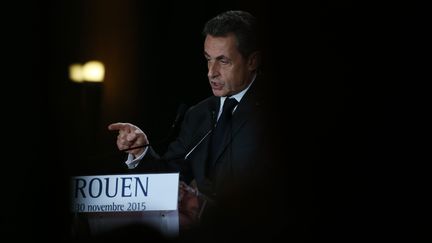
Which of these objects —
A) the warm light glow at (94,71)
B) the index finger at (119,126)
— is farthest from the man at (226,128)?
the warm light glow at (94,71)

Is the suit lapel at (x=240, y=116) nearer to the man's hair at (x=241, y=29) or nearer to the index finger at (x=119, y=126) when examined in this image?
the man's hair at (x=241, y=29)

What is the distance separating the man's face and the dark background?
0.08 m

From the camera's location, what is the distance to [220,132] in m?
4.35

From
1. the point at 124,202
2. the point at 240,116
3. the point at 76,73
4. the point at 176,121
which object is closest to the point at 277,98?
the point at 240,116

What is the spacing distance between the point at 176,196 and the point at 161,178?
119 millimetres

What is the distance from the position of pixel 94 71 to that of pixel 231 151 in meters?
0.93

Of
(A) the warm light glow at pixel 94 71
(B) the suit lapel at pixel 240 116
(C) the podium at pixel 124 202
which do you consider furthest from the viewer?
(A) the warm light glow at pixel 94 71

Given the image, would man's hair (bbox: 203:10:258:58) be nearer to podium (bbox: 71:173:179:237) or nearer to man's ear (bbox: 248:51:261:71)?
man's ear (bbox: 248:51:261:71)

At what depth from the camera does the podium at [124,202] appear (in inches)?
167

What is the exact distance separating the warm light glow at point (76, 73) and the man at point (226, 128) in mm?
624

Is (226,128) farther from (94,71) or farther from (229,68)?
(94,71)

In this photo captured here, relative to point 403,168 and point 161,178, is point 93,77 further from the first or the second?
point 403,168

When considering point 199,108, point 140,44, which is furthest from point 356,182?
point 140,44

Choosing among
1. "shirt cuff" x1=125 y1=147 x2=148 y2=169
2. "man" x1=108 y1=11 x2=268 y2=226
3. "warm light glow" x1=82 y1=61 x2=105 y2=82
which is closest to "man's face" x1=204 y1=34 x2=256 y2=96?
"man" x1=108 y1=11 x2=268 y2=226
